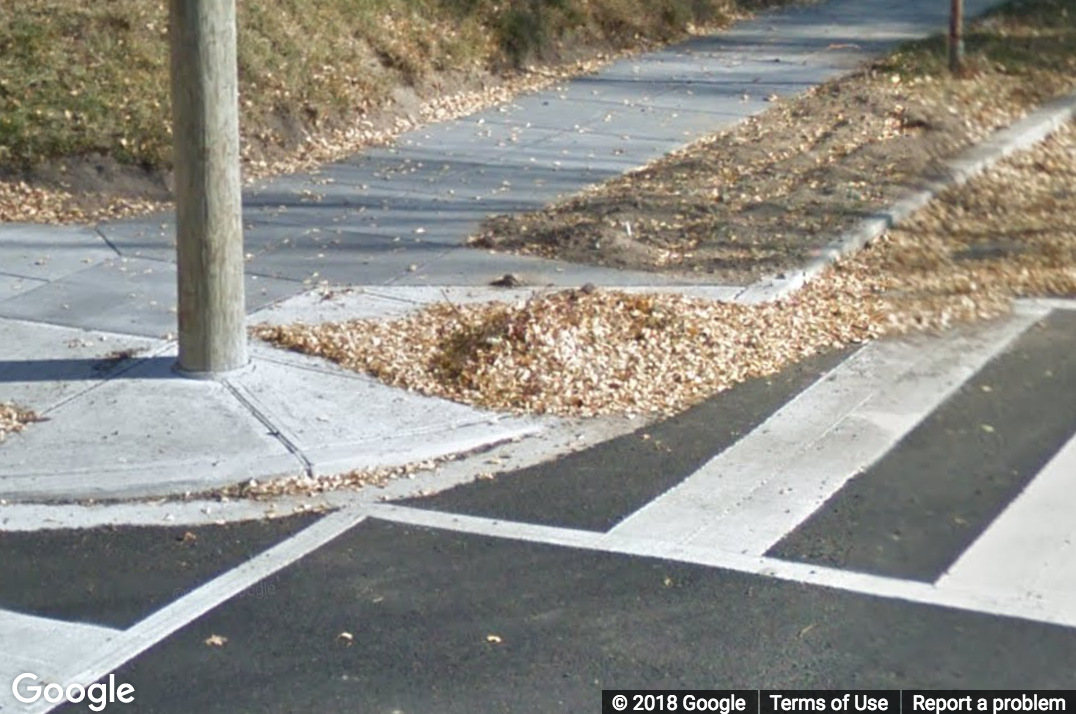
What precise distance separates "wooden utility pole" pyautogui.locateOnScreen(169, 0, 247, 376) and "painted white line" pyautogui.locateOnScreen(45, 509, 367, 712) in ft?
5.45

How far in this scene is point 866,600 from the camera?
640cm

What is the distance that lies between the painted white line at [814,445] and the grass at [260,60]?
542cm

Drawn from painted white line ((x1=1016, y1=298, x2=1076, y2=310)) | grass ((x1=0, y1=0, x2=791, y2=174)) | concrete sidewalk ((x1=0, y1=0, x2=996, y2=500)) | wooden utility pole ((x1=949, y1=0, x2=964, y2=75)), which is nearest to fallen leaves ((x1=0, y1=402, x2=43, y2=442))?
concrete sidewalk ((x1=0, y1=0, x2=996, y2=500))

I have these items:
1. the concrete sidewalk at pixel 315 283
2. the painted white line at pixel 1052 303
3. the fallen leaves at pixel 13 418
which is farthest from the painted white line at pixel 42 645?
the painted white line at pixel 1052 303

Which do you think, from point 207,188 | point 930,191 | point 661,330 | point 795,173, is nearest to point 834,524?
point 661,330

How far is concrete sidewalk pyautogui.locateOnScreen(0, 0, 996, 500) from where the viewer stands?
7.80 metres

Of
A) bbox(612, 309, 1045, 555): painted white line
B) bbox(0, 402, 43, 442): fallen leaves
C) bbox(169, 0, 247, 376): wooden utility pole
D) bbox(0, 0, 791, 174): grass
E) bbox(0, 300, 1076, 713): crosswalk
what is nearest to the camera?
bbox(0, 300, 1076, 713): crosswalk

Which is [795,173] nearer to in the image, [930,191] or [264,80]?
[930,191]

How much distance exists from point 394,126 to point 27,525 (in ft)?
23.9

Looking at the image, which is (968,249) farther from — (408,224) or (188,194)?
(188,194)

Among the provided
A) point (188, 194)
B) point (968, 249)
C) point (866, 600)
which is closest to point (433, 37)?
point (968, 249)

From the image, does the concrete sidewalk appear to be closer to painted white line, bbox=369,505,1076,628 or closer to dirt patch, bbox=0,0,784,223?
dirt patch, bbox=0,0,784,223

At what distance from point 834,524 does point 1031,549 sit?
0.75m

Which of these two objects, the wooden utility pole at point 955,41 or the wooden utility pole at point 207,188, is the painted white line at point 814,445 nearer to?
the wooden utility pole at point 207,188
